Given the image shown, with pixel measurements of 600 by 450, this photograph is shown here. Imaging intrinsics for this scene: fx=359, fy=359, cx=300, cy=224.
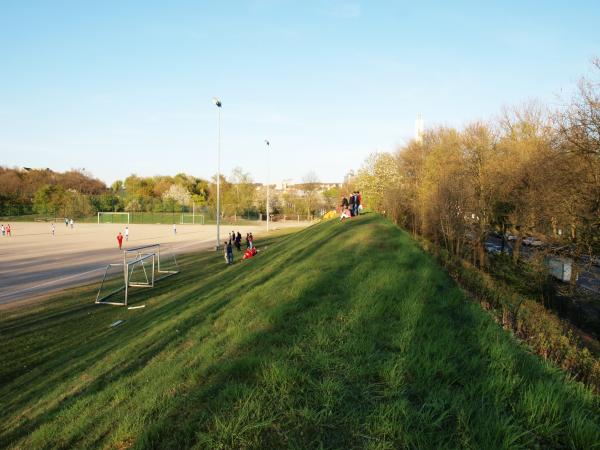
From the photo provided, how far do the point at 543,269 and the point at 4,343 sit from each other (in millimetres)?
20255

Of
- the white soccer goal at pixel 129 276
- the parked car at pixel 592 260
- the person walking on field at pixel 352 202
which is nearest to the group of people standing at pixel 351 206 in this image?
the person walking on field at pixel 352 202

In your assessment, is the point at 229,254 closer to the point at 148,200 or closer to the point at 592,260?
the point at 592,260

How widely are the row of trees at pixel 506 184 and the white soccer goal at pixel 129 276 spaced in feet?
55.7

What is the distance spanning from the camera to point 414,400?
3289 millimetres

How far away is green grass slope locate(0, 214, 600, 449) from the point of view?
2941mm

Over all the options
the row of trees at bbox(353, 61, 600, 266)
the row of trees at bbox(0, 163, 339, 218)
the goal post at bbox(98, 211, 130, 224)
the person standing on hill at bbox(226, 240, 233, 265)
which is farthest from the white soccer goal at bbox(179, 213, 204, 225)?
the person standing on hill at bbox(226, 240, 233, 265)

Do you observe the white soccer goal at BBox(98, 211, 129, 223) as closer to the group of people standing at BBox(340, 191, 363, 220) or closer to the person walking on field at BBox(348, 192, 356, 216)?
the person walking on field at BBox(348, 192, 356, 216)

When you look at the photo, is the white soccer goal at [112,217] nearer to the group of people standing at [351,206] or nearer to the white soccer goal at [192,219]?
the white soccer goal at [192,219]

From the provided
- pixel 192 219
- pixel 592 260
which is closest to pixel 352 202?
pixel 592 260

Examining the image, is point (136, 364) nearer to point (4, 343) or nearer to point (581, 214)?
point (4, 343)

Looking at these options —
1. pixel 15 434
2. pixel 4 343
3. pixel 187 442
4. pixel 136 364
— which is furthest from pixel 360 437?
pixel 4 343

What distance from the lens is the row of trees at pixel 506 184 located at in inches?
539

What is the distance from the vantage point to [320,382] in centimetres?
359

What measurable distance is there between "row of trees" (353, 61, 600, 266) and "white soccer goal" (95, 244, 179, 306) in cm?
1697
